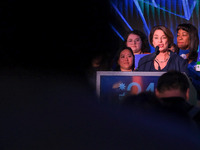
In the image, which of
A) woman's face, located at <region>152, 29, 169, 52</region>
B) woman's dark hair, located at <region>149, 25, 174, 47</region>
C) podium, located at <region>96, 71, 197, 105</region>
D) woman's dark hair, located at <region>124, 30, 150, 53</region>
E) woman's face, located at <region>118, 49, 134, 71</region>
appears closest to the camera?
podium, located at <region>96, 71, 197, 105</region>

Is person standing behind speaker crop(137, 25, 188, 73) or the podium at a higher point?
person standing behind speaker crop(137, 25, 188, 73)

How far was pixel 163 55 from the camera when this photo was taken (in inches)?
149

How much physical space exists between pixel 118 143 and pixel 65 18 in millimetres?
1882

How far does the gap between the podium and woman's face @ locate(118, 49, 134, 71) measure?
1.71m

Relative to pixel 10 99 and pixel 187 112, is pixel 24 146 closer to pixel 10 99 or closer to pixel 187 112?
pixel 187 112

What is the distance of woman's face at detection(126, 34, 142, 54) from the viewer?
4324mm

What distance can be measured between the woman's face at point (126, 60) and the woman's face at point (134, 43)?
0.96m

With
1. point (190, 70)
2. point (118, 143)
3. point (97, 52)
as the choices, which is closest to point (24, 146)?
point (118, 143)

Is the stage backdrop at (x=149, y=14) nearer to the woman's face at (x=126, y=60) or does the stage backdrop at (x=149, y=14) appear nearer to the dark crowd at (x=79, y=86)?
the dark crowd at (x=79, y=86)

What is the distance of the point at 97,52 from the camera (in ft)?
9.23

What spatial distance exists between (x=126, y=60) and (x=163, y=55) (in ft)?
2.41

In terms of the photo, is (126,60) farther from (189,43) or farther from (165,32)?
(189,43)

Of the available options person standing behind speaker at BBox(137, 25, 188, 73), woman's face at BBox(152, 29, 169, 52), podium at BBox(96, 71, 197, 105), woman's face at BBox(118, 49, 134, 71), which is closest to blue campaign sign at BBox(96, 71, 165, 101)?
podium at BBox(96, 71, 197, 105)

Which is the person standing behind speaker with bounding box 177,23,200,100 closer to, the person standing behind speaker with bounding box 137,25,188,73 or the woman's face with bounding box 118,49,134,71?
the person standing behind speaker with bounding box 137,25,188,73
